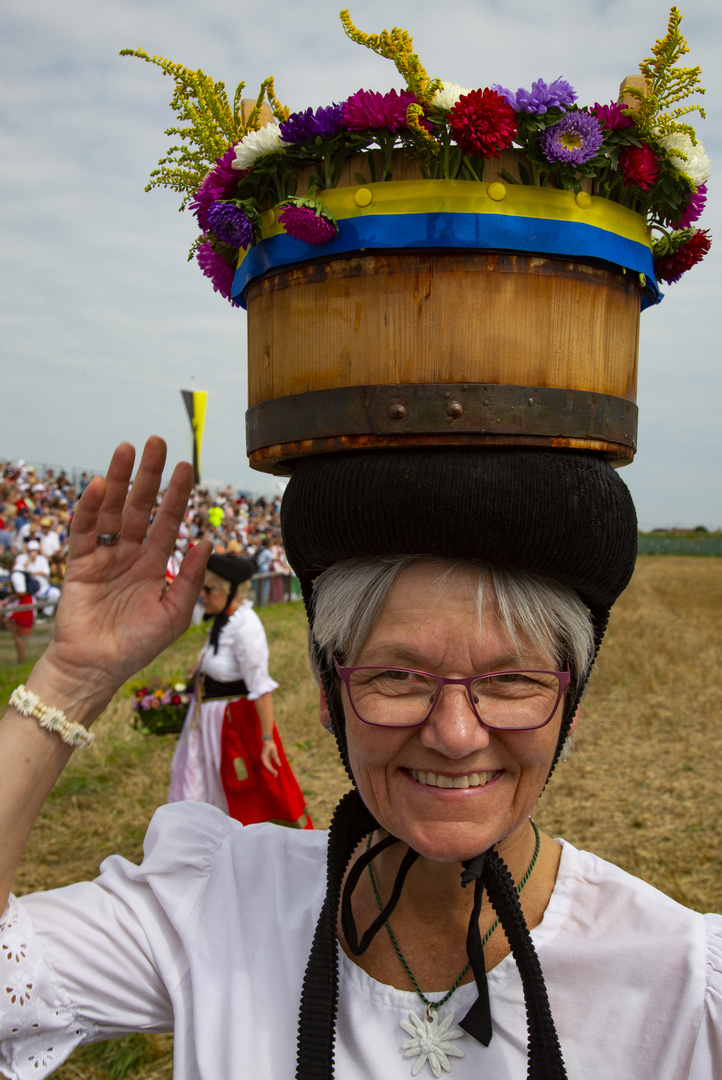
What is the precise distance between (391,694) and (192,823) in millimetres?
760

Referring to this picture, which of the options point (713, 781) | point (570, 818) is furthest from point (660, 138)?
point (713, 781)

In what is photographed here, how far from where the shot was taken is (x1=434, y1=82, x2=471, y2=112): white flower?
1252 mm

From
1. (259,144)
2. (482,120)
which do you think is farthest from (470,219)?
(259,144)

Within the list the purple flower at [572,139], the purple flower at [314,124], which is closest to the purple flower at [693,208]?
the purple flower at [572,139]

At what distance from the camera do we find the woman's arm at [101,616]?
5.04 feet

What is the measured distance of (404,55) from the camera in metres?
1.28

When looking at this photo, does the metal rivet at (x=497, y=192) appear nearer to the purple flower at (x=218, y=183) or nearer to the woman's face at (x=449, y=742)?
the purple flower at (x=218, y=183)

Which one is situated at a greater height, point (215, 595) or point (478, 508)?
point (478, 508)

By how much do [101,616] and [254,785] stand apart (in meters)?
3.94

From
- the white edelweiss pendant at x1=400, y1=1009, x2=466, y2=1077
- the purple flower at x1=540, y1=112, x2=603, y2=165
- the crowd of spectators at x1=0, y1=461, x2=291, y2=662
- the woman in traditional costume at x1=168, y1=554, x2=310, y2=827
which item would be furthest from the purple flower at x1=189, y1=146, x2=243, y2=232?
the woman in traditional costume at x1=168, y1=554, x2=310, y2=827

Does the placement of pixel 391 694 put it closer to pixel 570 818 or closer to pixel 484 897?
pixel 484 897

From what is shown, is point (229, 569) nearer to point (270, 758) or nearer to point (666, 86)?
point (270, 758)

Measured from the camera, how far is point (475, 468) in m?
1.33

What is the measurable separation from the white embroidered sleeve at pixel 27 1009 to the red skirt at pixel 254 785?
367 cm
